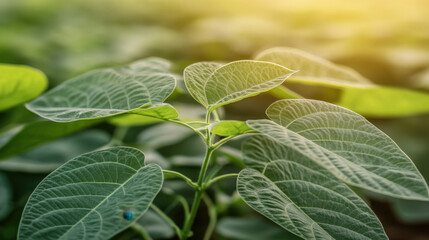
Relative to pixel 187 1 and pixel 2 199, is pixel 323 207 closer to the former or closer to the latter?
pixel 2 199

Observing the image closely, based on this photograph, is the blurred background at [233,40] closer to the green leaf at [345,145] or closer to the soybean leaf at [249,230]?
the soybean leaf at [249,230]

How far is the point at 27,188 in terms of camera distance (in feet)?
3.43

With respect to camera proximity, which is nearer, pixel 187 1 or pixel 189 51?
pixel 189 51

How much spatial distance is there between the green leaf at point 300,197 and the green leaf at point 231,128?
5 cm

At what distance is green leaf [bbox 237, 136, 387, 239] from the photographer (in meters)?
0.50

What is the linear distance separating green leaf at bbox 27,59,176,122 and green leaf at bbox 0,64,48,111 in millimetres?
86

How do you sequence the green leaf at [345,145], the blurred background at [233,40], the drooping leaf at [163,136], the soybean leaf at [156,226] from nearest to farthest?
the green leaf at [345,145] < the soybean leaf at [156,226] < the drooping leaf at [163,136] < the blurred background at [233,40]

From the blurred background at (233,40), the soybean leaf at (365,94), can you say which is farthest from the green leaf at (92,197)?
the blurred background at (233,40)

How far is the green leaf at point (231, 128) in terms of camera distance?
1.81 feet

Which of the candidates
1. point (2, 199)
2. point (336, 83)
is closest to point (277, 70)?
point (336, 83)

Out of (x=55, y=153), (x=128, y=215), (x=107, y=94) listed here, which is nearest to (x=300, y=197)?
(x=128, y=215)

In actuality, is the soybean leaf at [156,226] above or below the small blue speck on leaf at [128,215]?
below

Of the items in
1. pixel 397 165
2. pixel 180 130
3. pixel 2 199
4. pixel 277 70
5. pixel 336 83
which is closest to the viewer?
pixel 397 165

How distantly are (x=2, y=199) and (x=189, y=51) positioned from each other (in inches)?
46.5
